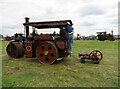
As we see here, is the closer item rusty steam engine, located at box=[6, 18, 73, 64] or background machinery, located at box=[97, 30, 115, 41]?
rusty steam engine, located at box=[6, 18, 73, 64]

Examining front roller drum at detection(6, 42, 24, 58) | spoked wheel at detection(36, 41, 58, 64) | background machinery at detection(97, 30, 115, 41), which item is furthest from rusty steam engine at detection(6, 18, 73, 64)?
background machinery at detection(97, 30, 115, 41)

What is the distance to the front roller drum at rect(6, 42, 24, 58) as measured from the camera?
33.3 ft

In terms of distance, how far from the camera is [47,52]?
8719mm

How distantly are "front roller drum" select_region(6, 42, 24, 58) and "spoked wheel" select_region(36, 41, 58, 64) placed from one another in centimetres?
162

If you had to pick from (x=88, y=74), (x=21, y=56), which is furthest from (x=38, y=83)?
(x=21, y=56)

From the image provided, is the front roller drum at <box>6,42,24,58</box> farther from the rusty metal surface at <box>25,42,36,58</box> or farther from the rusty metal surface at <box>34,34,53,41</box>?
the rusty metal surface at <box>34,34,53,41</box>

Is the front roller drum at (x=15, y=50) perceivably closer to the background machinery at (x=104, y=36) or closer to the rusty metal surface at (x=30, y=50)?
the rusty metal surface at (x=30, y=50)

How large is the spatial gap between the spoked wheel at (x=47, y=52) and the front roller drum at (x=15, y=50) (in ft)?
5.30

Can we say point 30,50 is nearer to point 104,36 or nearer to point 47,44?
point 47,44

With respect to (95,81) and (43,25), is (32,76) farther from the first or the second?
(43,25)

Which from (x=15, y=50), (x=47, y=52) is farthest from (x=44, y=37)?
A: (x=15, y=50)

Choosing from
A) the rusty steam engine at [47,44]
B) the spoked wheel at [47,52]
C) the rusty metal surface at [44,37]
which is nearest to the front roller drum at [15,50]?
the rusty steam engine at [47,44]

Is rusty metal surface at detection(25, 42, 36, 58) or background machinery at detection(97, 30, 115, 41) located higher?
background machinery at detection(97, 30, 115, 41)

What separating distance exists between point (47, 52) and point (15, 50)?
90.1 inches
